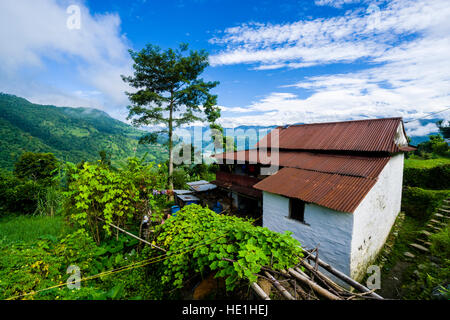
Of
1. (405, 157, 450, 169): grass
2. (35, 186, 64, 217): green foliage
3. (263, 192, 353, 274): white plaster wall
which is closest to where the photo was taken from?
(263, 192, 353, 274): white plaster wall

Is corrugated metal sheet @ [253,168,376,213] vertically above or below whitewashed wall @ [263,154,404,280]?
above

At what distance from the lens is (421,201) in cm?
1233

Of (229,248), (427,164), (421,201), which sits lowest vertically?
(421,201)

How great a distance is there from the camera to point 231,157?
44.5ft

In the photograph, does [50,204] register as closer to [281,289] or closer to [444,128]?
[281,289]

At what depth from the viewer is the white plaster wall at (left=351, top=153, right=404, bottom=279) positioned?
6973mm

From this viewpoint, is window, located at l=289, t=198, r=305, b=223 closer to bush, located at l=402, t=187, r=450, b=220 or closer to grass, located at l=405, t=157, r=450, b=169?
bush, located at l=402, t=187, r=450, b=220

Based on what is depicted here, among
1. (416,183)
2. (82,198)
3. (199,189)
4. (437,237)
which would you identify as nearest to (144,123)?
(199,189)

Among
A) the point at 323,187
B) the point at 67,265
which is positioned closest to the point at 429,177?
the point at 323,187

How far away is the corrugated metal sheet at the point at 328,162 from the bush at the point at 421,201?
7047mm

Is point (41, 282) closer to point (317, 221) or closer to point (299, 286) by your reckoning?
point (299, 286)

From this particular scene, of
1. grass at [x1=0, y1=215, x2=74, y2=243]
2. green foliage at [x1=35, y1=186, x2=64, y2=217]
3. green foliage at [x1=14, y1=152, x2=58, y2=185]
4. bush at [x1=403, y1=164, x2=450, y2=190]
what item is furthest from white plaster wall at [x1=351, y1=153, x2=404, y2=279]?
green foliage at [x1=14, y1=152, x2=58, y2=185]

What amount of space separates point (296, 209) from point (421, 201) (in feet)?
34.7
